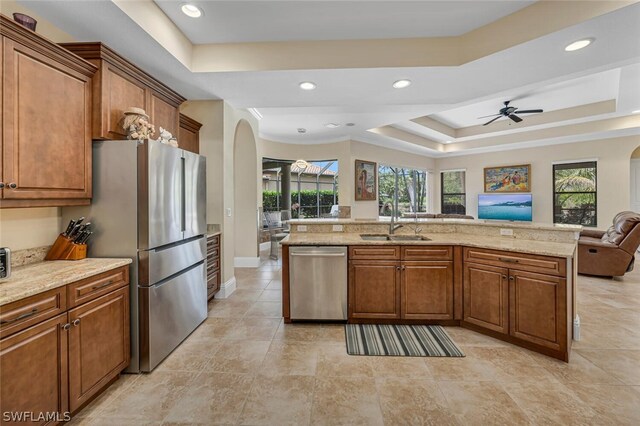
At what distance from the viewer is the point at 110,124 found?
2.22 meters

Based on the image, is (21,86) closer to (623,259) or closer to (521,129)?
(623,259)

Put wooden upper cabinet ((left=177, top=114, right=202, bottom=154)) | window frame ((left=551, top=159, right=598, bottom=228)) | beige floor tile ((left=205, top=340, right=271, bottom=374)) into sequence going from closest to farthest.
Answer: beige floor tile ((left=205, top=340, right=271, bottom=374)) < wooden upper cabinet ((left=177, top=114, right=202, bottom=154)) < window frame ((left=551, top=159, right=598, bottom=228))

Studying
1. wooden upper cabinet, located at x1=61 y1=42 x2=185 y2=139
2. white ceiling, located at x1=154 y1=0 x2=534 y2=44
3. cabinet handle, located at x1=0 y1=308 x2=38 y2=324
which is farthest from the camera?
white ceiling, located at x1=154 y1=0 x2=534 y2=44

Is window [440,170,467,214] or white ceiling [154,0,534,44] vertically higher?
white ceiling [154,0,534,44]

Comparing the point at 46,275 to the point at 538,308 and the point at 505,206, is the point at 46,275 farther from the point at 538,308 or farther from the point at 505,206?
the point at 505,206

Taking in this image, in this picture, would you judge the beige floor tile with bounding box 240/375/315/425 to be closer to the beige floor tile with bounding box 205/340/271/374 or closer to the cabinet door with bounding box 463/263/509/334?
the beige floor tile with bounding box 205/340/271/374

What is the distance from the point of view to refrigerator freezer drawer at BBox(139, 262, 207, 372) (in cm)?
215

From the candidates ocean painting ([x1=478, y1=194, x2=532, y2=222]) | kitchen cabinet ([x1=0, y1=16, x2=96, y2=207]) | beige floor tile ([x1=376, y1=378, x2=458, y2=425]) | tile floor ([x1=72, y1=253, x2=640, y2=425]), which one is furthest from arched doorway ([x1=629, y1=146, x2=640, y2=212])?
kitchen cabinet ([x1=0, y1=16, x2=96, y2=207])

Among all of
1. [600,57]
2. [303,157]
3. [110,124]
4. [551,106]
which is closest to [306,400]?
[110,124]

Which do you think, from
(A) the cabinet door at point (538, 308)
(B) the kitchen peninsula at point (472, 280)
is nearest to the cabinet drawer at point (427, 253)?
(B) the kitchen peninsula at point (472, 280)

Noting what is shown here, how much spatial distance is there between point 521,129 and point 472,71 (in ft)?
15.9

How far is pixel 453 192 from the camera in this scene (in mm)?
9008

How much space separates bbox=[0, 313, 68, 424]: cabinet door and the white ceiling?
8.35 ft

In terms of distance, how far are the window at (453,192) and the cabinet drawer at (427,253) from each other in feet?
22.3
